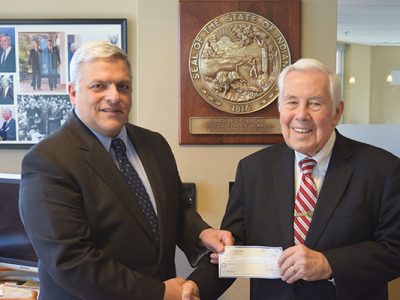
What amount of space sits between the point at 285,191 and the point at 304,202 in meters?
0.07

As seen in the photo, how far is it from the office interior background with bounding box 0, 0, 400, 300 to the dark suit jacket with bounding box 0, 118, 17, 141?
2.16 ft

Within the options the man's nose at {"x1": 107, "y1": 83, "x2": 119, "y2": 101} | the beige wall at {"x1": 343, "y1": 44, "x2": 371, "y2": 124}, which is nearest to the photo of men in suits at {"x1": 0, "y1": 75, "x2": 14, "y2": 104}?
the man's nose at {"x1": 107, "y1": 83, "x2": 119, "y2": 101}

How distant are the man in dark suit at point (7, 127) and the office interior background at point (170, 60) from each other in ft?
1.91

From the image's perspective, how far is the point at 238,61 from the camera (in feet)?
7.82

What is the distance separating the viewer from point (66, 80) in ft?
8.56

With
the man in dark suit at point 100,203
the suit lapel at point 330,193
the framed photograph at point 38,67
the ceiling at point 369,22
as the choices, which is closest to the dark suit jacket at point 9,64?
the framed photograph at point 38,67

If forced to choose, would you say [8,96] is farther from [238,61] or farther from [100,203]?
[100,203]

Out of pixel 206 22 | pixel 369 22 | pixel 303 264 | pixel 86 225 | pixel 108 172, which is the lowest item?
pixel 303 264

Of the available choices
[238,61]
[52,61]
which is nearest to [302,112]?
[238,61]

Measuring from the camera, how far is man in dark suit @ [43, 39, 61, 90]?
2.58 m

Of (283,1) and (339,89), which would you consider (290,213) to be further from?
(283,1)

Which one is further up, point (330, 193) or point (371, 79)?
point (371, 79)

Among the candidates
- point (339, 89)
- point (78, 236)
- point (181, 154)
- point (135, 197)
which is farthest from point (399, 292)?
point (78, 236)

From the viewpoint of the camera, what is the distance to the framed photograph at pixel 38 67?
2.57 meters
